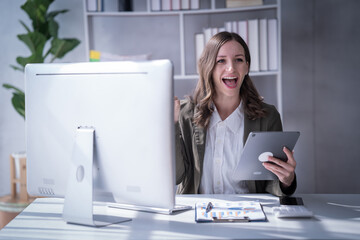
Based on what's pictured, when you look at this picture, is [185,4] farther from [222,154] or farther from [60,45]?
[222,154]

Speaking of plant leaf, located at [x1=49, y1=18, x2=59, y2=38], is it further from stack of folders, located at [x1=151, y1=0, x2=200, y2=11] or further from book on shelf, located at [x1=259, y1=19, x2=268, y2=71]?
book on shelf, located at [x1=259, y1=19, x2=268, y2=71]

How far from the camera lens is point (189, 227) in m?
1.25

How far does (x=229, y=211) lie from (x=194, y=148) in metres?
0.56

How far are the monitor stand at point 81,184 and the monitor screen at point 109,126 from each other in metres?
0.02

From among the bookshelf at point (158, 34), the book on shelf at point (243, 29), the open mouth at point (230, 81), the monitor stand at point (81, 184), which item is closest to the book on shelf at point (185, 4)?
the bookshelf at point (158, 34)

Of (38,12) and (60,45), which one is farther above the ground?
(38,12)

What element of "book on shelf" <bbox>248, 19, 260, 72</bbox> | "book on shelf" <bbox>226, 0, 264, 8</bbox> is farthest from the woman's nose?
"book on shelf" <bbox>226, 0, 264, 8</bbox>

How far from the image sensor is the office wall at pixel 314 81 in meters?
3.18

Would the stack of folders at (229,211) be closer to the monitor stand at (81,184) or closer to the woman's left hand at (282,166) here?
the woman's left hand at (282,166)

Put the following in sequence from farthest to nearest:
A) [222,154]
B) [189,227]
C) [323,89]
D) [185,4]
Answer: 1. [323,89]
2. [185,4]
3. [222,154]
4. [189,227]

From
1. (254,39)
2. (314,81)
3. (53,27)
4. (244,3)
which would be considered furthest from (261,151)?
(53,27)

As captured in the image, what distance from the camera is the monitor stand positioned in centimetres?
128

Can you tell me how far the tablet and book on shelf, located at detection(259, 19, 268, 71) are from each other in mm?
1483

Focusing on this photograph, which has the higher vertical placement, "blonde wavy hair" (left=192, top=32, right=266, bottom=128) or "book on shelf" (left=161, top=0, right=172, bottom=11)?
"book on shelf" (left=161, top=0, right=172, bottom=11)
